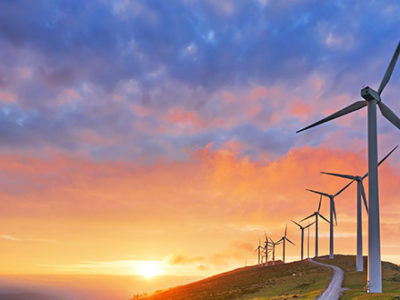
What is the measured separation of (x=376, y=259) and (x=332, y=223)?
294 ft

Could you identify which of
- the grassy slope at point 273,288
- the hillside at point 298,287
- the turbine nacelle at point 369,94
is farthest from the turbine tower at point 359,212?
the turbine nacelle at point 369,94

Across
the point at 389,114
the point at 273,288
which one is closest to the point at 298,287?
the point at 273,288

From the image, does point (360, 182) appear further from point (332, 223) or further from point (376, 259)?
point (376, 259)

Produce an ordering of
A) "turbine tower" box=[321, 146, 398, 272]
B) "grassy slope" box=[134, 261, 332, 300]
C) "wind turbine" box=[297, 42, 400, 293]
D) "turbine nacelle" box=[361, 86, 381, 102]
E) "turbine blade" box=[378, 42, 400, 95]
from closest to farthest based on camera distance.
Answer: "wind turbine" box=[297, 42, 400, 293] → "turbine nacelle" box=[361, 86, 381, 102] → "turbine blade" box=[378, 42, 400, 95] → "grassy slope" box=[134, 261, 332, 300] → "turbine tower" box=[321, 146, 398, 272]

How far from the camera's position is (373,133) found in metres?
55.0

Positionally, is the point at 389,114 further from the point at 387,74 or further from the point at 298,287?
the point at 298,287

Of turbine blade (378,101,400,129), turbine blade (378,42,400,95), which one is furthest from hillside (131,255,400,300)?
turbine blade (378,42,400,95)

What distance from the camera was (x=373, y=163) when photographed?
175ft

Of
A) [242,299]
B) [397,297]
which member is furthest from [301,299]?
[242,299]

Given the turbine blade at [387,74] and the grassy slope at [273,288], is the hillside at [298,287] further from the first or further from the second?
the turbine blade at [387,74]

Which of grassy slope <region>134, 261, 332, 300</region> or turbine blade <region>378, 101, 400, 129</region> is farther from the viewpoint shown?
grassy slope <region>134, 261, 332, 300</region>

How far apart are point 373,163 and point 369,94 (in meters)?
11.7

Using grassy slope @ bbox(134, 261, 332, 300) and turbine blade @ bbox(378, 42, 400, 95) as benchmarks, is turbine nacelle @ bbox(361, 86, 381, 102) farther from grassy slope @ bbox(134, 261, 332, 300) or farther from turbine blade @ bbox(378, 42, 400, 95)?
grassy slope @ bbox(134, 261, 332, 300)

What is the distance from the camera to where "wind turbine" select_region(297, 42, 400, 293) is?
164 ft
